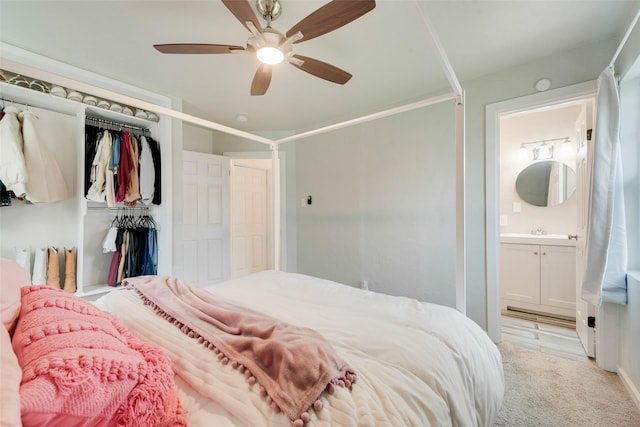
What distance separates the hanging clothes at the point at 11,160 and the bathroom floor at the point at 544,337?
13.8 feet

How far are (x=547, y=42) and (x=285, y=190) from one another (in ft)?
10.1

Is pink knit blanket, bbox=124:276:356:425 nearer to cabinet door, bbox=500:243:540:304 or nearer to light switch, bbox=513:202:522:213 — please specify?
cabinet door, bbox=500:243:540:304

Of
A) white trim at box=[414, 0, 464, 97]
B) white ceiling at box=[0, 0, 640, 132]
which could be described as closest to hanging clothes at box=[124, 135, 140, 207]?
white ceiling at box=[0, 0, 640, 132]

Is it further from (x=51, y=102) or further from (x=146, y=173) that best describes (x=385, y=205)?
(x=51, y=102)

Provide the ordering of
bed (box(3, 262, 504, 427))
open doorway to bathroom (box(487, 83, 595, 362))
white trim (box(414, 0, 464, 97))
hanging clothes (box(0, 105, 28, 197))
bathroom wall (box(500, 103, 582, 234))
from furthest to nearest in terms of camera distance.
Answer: bathroom wall (box(500, 103, 582, 234)), open doorway to bathroom (box(487, 83, 595, 362)), hanging clothes (box(0, 105, 28, 197)), white trim (box(414, 0, 464, 97)), bed (box(3, 262, 504, 427))

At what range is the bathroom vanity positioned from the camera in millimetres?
2965

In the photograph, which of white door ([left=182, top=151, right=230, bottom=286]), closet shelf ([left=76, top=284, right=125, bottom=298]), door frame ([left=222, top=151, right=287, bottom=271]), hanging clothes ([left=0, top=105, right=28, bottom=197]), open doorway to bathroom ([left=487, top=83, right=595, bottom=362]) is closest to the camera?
hanging clothes ([left=0, top=105, right=28, bottom=197])

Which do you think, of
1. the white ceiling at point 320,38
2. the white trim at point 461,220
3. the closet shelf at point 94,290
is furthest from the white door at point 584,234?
the closet shelf at point 94,290

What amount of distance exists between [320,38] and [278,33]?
60 cm

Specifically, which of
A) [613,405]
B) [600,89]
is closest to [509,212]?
[600,89]

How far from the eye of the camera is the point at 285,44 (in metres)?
1.49

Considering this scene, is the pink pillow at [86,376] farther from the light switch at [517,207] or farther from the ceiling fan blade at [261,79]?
the light switch at [517,207]

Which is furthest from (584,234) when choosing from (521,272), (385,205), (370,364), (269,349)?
(269,349)

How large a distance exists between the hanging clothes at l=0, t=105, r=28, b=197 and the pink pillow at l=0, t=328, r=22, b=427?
6.97 ft
